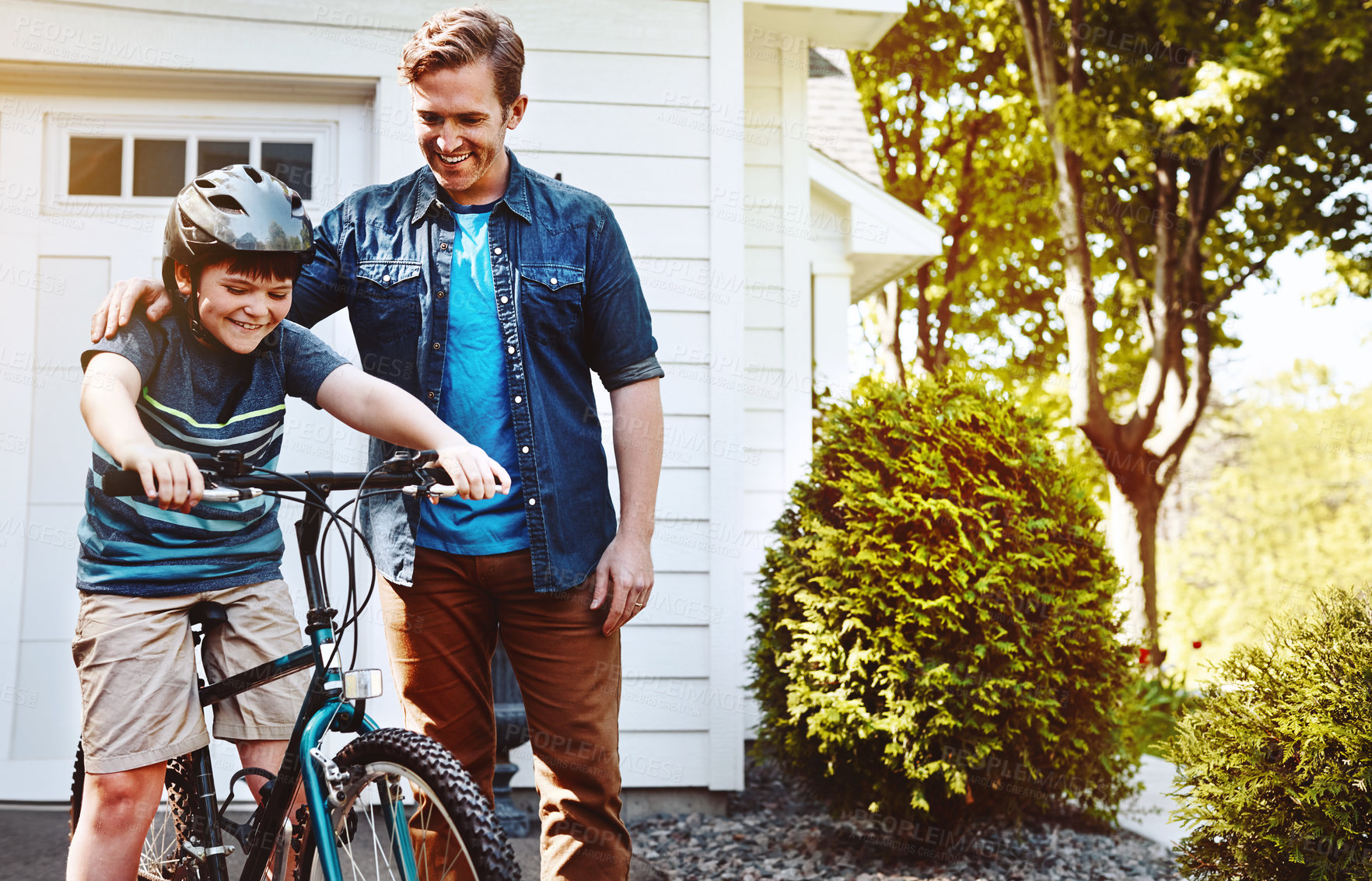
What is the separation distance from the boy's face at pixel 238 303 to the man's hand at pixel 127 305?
4 centimetres

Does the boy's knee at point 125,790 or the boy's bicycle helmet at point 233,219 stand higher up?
the boy's bicycle helmet at point 233,219

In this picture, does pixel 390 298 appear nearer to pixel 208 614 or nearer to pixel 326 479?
pixel 326 479

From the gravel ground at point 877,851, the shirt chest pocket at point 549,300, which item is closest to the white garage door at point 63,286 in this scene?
the gravel ground at point 877,851

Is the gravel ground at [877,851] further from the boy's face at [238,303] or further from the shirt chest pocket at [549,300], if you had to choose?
the boy's face at [238,303]

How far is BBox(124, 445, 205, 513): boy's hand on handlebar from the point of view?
1465mm

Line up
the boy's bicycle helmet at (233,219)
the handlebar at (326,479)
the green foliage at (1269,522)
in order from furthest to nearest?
1. the green foliage at (1269,522)
2. the boy's bicycle helmet at (233,219)
3. the handlebar at (326,479)

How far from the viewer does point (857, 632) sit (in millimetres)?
3639

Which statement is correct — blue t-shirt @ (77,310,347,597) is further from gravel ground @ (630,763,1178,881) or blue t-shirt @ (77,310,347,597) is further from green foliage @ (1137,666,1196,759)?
green foliage @ (1137,666,1196,759)

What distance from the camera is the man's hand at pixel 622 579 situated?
200 centimetres

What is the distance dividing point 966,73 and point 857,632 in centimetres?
1163

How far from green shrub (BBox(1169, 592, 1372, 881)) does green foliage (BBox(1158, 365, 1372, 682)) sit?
29471 millimetres

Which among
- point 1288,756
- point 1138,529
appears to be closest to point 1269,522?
point 1138,529

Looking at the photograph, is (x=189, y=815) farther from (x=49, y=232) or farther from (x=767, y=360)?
(x=767, y=360)

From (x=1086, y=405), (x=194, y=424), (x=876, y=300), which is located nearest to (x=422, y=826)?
(x=194, y=424)
